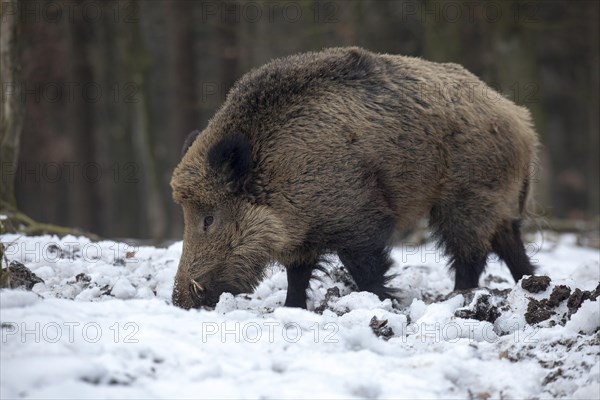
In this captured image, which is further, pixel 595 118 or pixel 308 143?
pixel 595 118

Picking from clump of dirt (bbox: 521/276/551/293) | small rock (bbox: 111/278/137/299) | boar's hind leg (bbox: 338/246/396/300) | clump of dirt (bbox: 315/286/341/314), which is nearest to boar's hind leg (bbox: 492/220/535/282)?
boar's hind leg (bbox: 338/246/396/300)

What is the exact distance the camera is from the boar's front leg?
20.0 ft

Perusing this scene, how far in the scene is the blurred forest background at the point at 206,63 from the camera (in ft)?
47.9

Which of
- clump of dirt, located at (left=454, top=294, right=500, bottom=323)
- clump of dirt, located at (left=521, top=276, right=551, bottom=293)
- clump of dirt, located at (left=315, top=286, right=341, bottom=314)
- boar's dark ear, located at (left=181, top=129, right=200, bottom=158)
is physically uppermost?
boar's dark ear, located at (left=181, top=129, right=200, bottom=158)

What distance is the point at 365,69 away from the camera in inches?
255

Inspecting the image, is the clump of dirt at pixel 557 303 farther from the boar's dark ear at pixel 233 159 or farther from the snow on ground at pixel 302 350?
the boar's dark ear at pixel 233 159

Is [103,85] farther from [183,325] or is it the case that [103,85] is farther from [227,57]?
[183,325]

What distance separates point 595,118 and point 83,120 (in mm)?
14138

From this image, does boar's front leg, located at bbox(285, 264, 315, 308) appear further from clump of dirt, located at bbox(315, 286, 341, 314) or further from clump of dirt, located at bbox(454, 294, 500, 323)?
clump of dirt, located at bbox(454, 294, 500, 323)

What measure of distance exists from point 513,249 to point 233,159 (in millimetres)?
2967

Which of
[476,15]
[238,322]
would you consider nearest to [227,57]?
[476,15]

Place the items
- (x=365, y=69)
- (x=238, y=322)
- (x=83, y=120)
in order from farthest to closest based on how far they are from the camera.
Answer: (x=83, y=120), (x=365, y=69), (x=238, y=322)

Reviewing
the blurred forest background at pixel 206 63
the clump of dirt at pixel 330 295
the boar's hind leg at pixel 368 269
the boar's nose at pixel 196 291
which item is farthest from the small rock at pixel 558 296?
the blurred forest background at pixel 206 63

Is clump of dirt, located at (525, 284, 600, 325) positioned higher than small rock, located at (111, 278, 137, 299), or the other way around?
clump of dirt, located at (525, 284, 600, 325)
